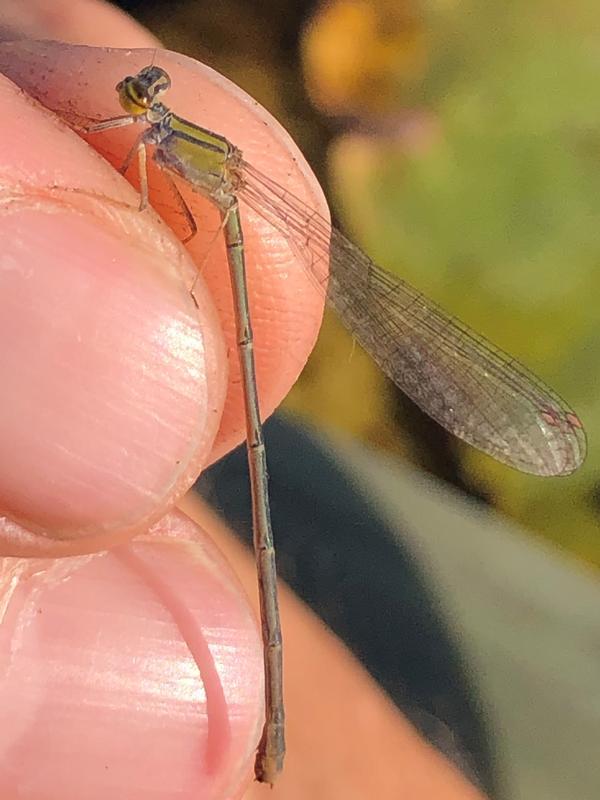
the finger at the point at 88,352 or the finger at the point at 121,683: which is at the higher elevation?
the finger at the point at 88,352

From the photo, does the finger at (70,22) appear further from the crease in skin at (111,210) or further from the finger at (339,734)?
the finger at (339,734)

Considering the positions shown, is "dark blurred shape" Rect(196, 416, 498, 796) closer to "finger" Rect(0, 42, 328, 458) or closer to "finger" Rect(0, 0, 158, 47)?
"finger" Rect(0, 42, 328, 458)

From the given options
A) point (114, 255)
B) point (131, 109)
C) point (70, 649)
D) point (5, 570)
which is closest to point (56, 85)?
point (131, 109)

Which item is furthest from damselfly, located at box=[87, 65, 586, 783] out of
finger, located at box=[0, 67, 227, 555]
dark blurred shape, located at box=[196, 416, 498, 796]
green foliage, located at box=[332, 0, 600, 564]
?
green foliage, located at box=[332, 0, 600, 564]

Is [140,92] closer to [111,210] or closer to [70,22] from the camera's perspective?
[111,210]

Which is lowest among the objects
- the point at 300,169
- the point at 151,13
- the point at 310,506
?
the point at 310,506

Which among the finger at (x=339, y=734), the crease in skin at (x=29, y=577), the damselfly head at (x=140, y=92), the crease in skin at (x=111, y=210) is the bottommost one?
the finger at (x=339, y=734)

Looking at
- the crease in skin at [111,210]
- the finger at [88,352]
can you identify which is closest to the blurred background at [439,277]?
the finger at [88,352]

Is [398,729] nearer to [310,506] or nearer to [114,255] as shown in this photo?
[310,506]
